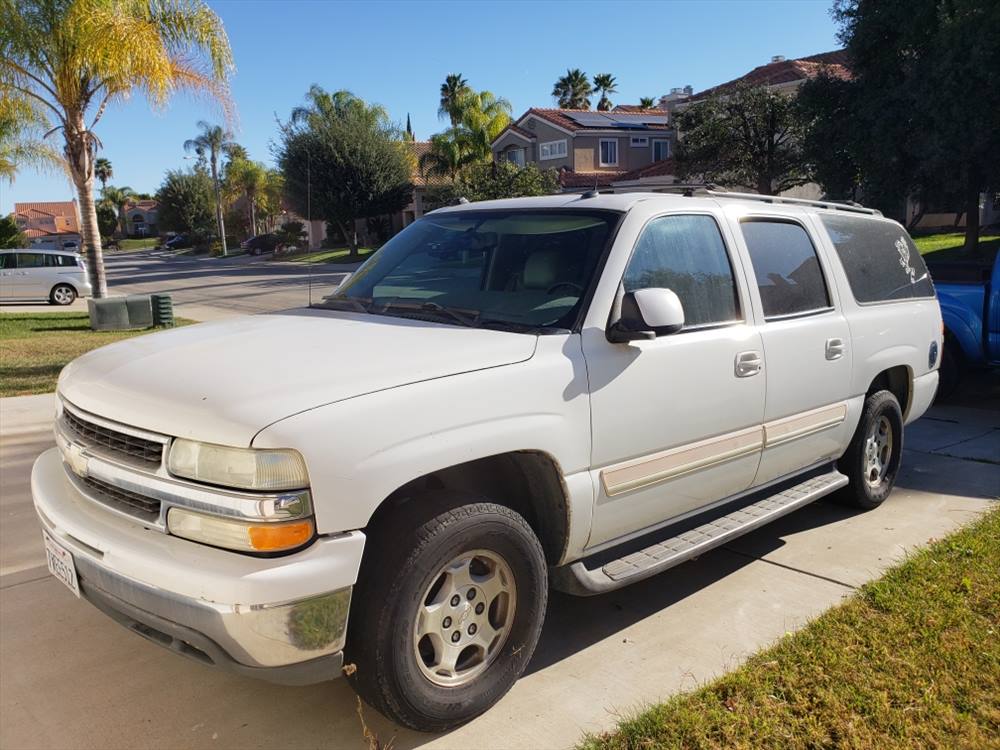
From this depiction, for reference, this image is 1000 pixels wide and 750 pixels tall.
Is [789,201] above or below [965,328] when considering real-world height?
above

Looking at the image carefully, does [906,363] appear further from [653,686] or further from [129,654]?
[129,654]

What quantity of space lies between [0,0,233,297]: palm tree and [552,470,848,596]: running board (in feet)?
38.4

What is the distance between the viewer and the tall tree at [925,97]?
17.8 metres

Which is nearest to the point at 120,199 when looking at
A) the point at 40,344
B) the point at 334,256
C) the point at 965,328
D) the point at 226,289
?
the point at 334,256

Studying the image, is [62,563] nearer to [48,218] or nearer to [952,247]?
[952,247]

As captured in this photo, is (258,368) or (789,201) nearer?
(258,368)

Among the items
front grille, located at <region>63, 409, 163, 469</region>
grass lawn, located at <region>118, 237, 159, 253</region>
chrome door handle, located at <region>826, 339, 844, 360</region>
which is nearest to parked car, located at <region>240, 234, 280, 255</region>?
grass lawn, located at <region>118, 237, 159, 253</region>

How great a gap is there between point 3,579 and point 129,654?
1.34 meters

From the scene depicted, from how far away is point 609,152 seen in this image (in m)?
45.6

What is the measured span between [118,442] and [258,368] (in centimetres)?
56

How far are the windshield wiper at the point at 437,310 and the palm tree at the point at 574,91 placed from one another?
70181 millimetres

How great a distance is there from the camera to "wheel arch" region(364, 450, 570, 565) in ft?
10.3

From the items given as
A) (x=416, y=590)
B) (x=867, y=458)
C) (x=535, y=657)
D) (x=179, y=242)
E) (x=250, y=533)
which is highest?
(x=179, y=242)

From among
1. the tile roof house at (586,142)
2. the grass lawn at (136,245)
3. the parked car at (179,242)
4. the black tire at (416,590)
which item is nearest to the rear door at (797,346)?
the black tire at (416,590)
